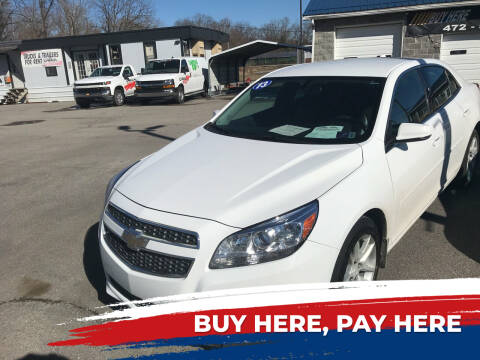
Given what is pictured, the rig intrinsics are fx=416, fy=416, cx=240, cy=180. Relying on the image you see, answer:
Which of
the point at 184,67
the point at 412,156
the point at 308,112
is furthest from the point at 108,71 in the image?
the point at 412,156

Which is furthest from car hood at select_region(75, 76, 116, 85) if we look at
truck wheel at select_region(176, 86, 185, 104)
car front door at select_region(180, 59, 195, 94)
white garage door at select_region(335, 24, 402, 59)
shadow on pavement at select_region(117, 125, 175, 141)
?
white garage door at select_region(335, 24, 402, 59)

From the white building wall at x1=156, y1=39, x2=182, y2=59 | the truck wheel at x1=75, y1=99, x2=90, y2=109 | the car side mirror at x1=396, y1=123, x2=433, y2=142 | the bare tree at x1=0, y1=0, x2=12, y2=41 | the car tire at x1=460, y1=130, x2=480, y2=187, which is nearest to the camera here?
the car side mirror at x1=396, y1=123, x2=433, y2=142

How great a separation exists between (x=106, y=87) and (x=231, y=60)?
9.33 m

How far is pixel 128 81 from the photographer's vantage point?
20.8 meters

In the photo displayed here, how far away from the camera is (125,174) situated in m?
3.29

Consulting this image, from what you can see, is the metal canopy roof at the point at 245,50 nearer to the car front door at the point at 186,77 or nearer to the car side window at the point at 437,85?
the car front door at the point at 186,77

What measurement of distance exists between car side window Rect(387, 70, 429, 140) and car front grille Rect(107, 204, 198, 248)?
1.73 m

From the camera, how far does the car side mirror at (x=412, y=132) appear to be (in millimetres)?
3010

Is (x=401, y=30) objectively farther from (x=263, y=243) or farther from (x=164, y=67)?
(x=263, y=243)

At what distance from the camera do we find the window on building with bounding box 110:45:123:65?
2622 cm

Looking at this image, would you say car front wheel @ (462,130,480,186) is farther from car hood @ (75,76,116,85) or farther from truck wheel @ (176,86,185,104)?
car hood @ (75,76,116,85)

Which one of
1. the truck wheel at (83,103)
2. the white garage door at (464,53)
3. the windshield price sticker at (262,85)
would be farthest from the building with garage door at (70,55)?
the windshield price sticker at (262,85)

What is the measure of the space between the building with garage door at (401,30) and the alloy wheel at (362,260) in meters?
12.3

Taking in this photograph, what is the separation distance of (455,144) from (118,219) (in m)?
3.39
